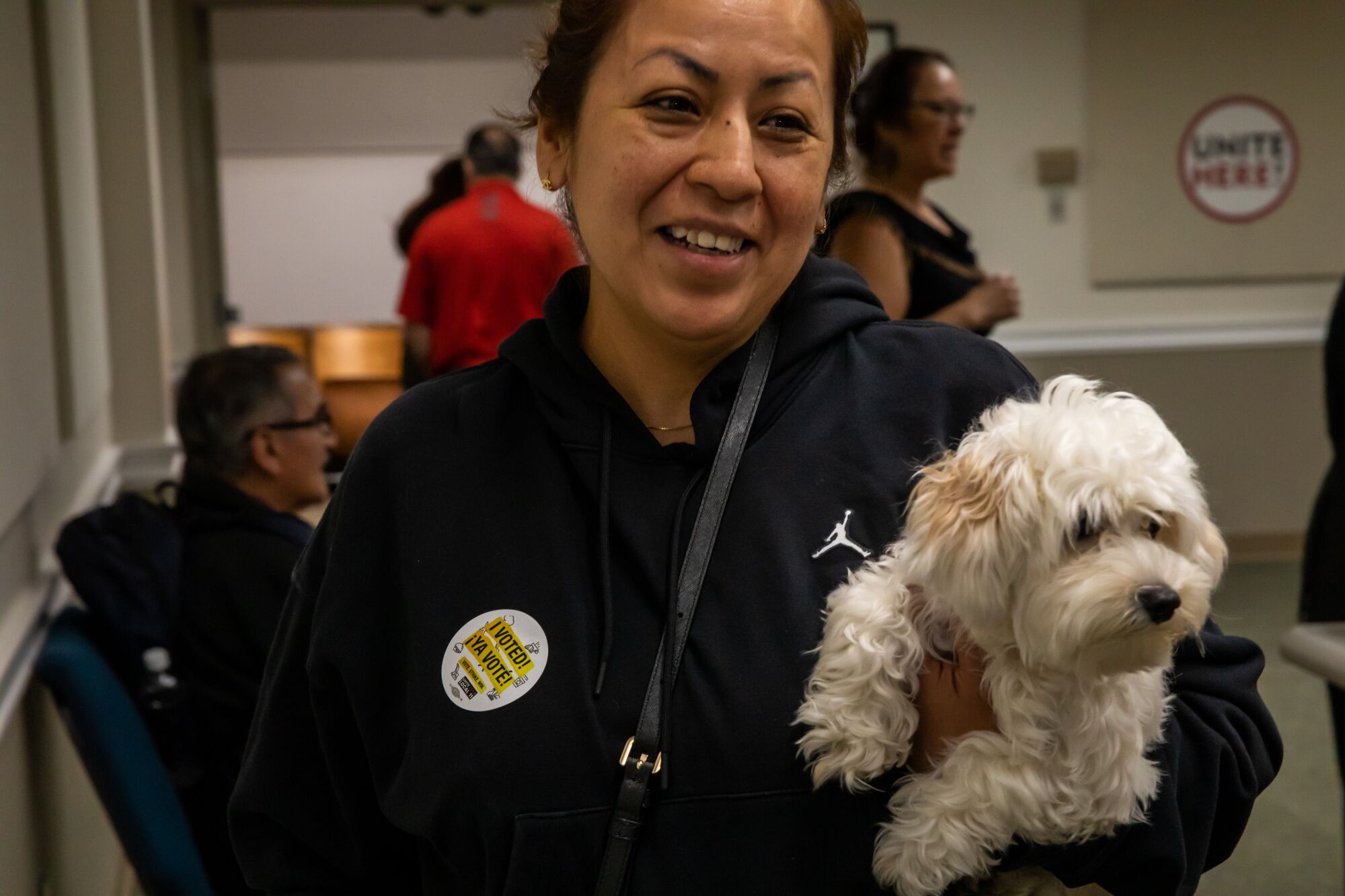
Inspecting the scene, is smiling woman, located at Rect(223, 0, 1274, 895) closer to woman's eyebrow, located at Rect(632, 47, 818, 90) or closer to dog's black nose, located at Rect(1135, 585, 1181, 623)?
woman's eyebrow, located at Rect(632, 47, 818, 90)

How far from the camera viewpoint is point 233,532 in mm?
2748

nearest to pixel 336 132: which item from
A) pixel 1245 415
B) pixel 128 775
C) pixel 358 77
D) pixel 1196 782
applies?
pixel 358 77

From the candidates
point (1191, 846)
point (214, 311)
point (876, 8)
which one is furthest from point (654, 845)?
point (214, 311)

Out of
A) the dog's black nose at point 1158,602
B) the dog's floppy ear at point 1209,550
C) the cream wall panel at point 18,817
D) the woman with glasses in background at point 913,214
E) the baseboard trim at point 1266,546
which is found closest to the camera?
the dog's black nose at point 1158,602

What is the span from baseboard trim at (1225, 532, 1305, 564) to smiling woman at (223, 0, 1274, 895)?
646 cm

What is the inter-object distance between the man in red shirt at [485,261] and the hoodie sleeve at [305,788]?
369 centimetres

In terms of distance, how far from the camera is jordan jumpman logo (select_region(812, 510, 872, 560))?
1.23m

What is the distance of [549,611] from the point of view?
1205 millimetres

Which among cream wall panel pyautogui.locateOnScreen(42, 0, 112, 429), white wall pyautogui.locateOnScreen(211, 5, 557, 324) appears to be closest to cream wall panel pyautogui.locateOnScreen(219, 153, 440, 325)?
white wall pyautogui.locateOnScreen(211, 5, 557, 324)

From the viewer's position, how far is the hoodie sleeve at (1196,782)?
116 centimetres

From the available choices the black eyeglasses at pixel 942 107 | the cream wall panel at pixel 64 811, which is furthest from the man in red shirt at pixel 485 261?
the cream wall panel at pixel 64 811

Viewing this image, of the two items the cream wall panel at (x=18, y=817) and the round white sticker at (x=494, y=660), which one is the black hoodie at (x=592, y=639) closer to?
the round white sticker at (x=494, y=660)

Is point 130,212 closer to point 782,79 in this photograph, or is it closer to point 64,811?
point 64,811

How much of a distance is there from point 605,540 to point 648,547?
0.04 meters
